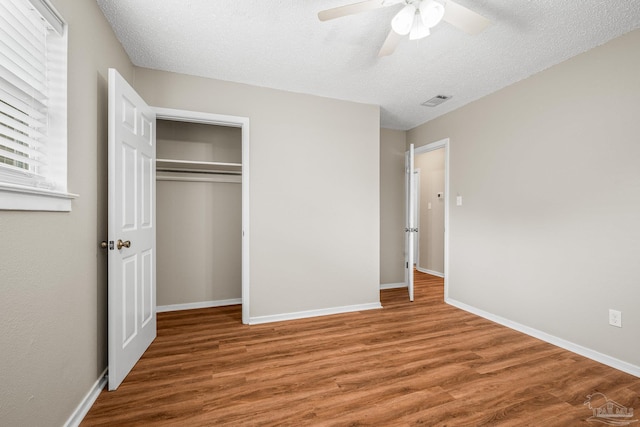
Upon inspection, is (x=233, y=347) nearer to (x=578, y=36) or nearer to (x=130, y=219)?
(x=130, y=219)

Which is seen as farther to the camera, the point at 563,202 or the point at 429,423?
the point at 563,202

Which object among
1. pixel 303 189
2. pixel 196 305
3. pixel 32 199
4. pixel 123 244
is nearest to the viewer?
pixel 32 199

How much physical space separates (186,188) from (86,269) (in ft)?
5.92

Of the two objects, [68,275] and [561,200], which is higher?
[561,200]

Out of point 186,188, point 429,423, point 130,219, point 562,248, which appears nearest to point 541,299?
point 562,248

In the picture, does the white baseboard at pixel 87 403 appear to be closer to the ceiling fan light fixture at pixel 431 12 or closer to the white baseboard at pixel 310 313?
the white baseboard at pixel 310 313

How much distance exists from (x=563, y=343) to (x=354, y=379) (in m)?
2.00

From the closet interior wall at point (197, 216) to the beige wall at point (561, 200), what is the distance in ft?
9.62

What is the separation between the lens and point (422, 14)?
161 centimetres

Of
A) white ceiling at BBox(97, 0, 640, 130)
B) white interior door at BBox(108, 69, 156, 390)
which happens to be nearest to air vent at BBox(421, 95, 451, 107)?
white ceiling at BBox(97, 0, 640, 130)

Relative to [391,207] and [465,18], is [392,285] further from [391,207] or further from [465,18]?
[465,18]

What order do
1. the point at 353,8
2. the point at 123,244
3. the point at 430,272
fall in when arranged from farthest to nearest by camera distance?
the point at 430,272, the point at 123,244, the point at 353,8

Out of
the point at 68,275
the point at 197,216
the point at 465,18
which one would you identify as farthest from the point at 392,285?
the point at 68,275

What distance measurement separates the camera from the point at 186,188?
3.31m
